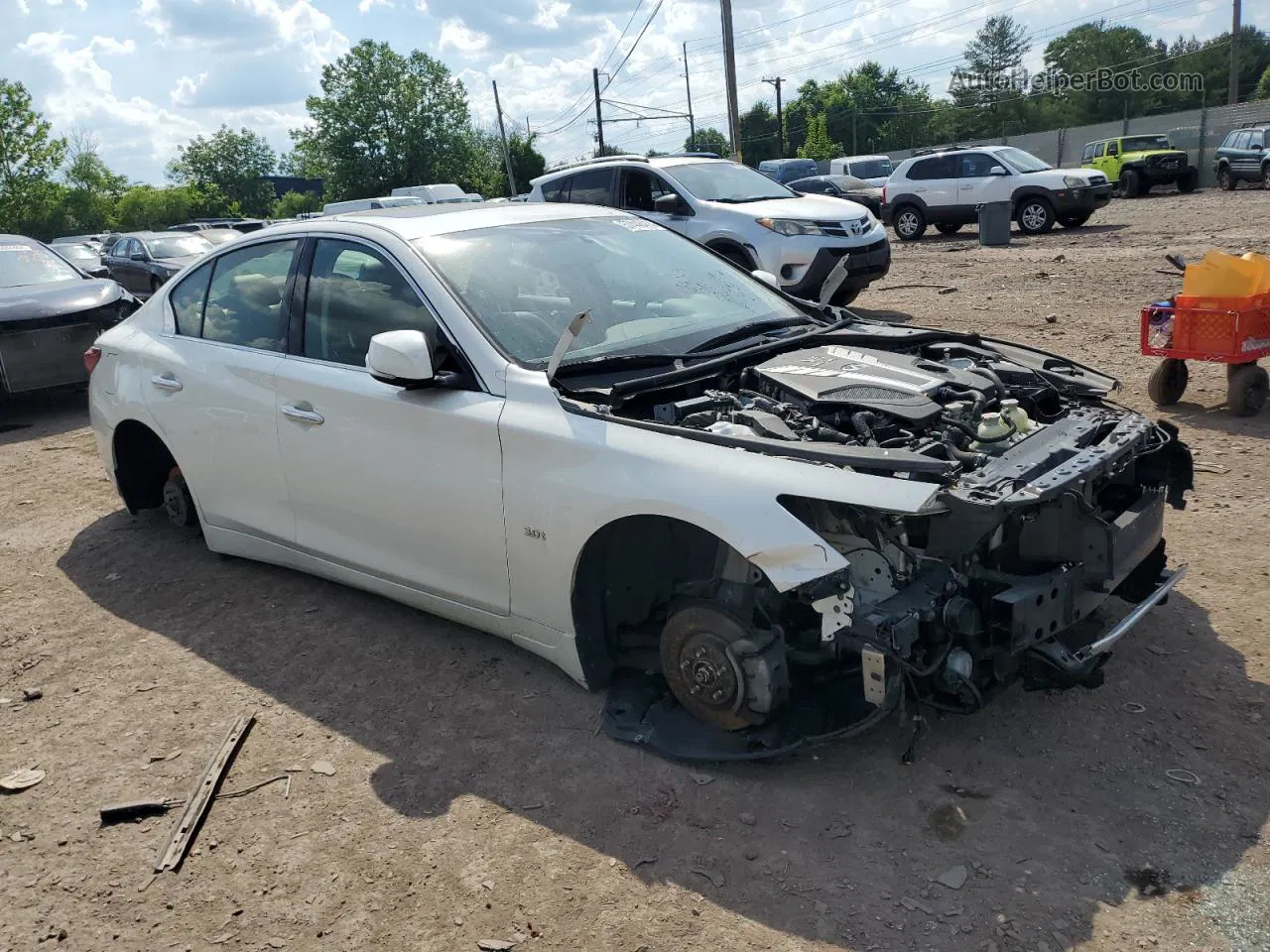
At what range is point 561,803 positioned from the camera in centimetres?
332

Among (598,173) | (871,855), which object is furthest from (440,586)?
(598,173)

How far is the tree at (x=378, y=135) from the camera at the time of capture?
66.9 metres

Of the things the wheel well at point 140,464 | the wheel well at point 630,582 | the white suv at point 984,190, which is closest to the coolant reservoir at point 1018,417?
the wheel well at point 630,582

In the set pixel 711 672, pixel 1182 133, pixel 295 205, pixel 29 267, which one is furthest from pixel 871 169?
pixel 295 205

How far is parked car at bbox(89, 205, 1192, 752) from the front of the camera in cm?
310

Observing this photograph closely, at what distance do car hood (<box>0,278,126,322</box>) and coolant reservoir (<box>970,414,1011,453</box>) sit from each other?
861 centimetres

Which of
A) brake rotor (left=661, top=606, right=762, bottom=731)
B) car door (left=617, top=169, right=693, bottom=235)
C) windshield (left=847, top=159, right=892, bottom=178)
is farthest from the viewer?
windshield (left=847, top=159, right=892, bottom=178)

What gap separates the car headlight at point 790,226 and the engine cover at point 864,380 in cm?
755

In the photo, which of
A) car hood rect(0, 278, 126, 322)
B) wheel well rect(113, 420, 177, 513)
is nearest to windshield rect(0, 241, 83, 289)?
car hood rect(0, 278, 126, 322)

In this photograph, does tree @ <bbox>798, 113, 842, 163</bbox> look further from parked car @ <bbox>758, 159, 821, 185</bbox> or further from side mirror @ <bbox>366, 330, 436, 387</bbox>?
side mirror @ <bbox>366, 330, 436, 387</bbox>

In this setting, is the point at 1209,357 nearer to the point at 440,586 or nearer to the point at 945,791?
the point at 945,791

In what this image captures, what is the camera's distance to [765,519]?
3.02 meters

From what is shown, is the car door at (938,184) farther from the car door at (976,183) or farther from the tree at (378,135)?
the tree at (378,135)

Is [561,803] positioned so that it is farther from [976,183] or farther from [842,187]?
[842,187]
